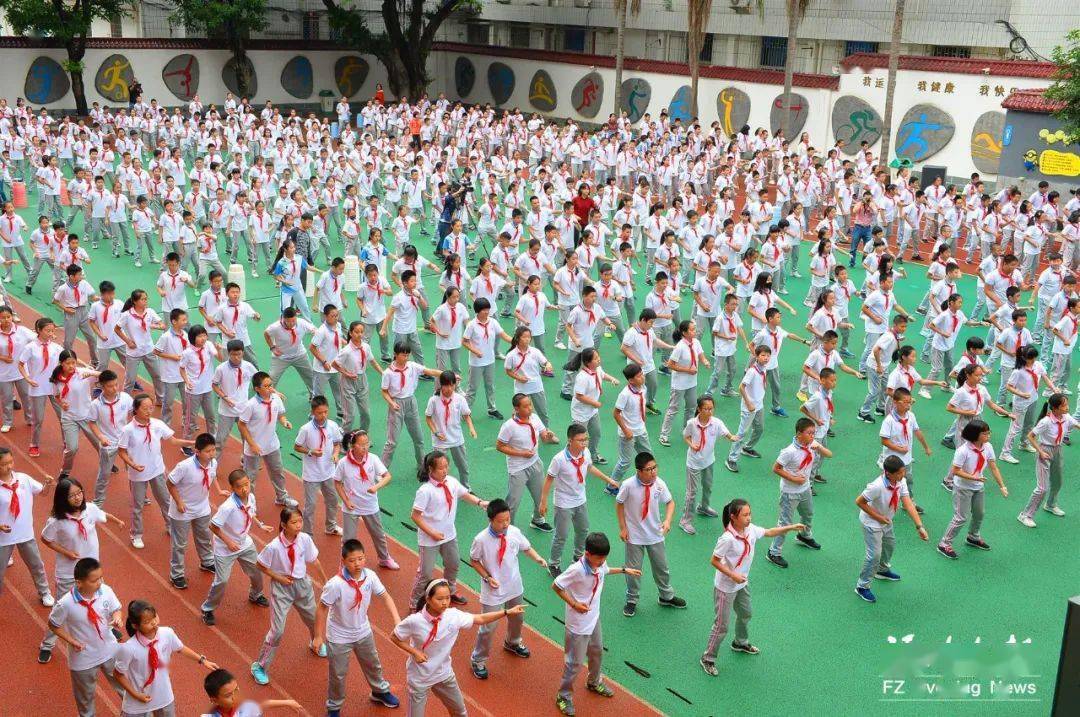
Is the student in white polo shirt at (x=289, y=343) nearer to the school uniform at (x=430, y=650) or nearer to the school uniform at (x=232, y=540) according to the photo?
the school uniform at (x=232, y=540)

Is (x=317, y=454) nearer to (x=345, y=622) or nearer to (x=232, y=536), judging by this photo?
(x=232, y=536)

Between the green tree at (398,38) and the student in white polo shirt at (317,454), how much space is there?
3083 cm

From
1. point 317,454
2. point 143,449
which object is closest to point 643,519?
point 317,454

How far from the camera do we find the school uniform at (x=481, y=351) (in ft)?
41.8

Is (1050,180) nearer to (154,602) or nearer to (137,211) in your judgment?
(137,211)

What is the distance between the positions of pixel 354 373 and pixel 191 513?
10.0 feet

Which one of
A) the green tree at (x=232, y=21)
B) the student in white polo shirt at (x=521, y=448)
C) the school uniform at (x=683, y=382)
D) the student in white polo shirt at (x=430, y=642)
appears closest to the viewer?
the student in white polo shirt at (x=430, y=642)

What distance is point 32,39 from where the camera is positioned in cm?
3566

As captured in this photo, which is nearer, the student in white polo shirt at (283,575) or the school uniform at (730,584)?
the student in white polo shirt at (283,575)

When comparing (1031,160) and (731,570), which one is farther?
(1031,160)

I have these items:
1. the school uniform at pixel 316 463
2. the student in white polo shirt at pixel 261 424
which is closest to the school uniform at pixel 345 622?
the school uniform at pixel 316 463

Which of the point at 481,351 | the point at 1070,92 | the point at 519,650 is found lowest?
the point at 519,650

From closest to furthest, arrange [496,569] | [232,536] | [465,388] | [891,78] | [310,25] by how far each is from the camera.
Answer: [496,569]
[232,536]
[465,388]
[891,78]
[310,25]

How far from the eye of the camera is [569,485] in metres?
9.53
